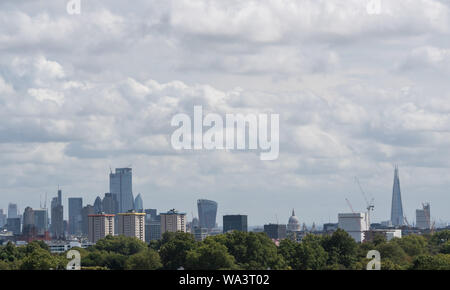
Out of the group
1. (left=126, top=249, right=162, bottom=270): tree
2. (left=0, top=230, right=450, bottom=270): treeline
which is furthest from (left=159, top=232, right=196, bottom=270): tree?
(left=126, top=249, right=162, bottom=270): tree

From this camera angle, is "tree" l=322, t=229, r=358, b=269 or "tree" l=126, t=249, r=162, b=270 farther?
"tree" l=322, t=229, r=358, b=269

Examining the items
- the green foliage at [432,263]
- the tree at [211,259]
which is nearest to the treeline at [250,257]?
the tree at [211,259]

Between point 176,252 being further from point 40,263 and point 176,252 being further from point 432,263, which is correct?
point 432,263

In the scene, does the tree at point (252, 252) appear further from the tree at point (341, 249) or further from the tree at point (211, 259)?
the tree at point (341, 249)

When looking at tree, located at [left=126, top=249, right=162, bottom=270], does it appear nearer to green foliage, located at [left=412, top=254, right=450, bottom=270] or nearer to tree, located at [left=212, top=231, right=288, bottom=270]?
tree, located at [left=212, top=231, right=288, bottom=270]

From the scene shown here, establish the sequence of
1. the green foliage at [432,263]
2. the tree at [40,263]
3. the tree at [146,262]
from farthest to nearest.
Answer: the tree at [146,262] < the tree at [40,263] < the green foliage at [432,263]

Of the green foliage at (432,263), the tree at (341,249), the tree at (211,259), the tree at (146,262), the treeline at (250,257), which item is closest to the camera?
the green foliage at (432,263)
